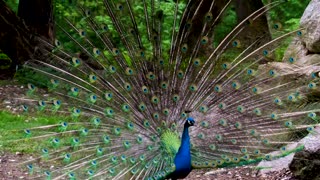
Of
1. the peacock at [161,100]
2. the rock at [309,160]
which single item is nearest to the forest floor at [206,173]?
the rock at [309,160]

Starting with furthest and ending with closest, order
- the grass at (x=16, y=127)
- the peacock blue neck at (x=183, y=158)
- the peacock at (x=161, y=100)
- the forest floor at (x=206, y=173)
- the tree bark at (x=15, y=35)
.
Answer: the tree bark at (x=15, y=35) → the grass at (x=16, y=127) → the forest floor at (x=206, y=173) → the peacock at (x=161, y=100) → the peacock blue neck at (x=183, y=158)

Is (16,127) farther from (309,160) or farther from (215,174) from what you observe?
(309,160)

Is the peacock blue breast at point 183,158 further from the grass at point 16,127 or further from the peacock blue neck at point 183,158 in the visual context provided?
the grass at point 16,127

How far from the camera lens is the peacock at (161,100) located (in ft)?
17.0

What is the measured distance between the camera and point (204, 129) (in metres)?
5.36

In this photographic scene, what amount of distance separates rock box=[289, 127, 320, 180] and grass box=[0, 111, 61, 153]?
2.46 meters

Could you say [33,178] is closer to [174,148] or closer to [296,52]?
[174,148]

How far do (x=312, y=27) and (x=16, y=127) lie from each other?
385 cm

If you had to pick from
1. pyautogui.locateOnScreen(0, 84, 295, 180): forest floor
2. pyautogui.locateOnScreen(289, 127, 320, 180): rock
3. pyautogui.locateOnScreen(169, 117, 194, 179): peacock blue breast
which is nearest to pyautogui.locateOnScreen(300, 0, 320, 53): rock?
pyautogui.locateOnScreen(0, 84, 295, 180): forest floor

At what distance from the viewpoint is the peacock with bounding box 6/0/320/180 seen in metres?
5.19

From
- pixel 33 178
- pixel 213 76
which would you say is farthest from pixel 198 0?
pixel 33 178

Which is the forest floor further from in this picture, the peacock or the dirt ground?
the peacock

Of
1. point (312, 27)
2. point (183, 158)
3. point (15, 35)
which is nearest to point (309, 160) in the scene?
point (183, 158)

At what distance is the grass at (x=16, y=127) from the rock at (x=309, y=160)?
96.9 inches
